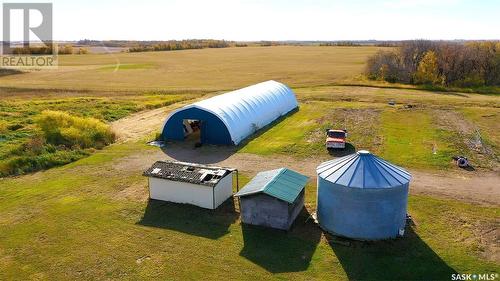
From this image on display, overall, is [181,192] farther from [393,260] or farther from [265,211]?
[393,260]

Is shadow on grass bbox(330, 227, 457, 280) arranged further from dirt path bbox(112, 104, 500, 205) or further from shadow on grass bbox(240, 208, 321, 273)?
dirt path bbox(112, 104, 500, 205)

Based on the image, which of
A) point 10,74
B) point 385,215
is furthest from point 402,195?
point 10,74

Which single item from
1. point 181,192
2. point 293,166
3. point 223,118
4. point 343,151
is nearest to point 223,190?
point 181,192

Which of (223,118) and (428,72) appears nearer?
Result: (223,118)

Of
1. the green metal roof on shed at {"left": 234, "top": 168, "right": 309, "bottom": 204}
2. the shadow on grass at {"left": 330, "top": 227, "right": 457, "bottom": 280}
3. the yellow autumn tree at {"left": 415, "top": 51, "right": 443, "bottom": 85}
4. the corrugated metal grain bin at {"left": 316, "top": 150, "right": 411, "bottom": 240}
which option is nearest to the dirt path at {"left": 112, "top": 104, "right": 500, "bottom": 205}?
the green metal roof on shed at {"left": 234, "top": 168, "right": 309, "bottom": 204}

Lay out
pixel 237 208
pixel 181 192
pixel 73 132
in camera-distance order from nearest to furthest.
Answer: pixel 237 208, pixel 181 192, pixel 73 132

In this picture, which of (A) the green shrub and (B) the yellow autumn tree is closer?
(A) the green shrub

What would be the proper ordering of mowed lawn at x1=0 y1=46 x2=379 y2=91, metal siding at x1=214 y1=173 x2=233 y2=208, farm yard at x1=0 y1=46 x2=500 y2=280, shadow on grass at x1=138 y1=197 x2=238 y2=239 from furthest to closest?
1. mowed lawn at x1=0 y1=46 x2=379 y2=91
2. metal siding at x1=214 y1=173 x2=233 y2=208
3. shadow on grass at x1=138 y1=197 x2=238 y2=239
4. farm yard at x1=0 y1=46 x2=500 y2=280
